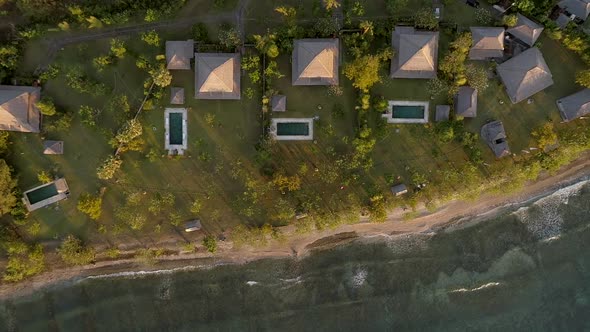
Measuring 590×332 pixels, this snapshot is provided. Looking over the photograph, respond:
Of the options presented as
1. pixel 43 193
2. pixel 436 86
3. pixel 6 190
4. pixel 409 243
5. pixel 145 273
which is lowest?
pixel 145 273

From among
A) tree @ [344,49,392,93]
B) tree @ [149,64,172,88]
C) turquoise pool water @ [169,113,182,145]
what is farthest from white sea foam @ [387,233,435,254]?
tree @ [149,64,172,88]

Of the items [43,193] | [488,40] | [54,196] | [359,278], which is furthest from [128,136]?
[488,40]

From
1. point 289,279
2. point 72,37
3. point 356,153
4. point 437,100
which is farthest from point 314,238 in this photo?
point 72,37

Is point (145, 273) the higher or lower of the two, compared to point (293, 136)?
lower

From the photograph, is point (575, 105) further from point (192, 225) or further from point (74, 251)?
point (74, 251)

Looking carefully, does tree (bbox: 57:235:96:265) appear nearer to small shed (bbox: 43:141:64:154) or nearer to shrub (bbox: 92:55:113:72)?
small shed (bbox: 43:141:64:154)

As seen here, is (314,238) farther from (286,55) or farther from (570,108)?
(570,108)
